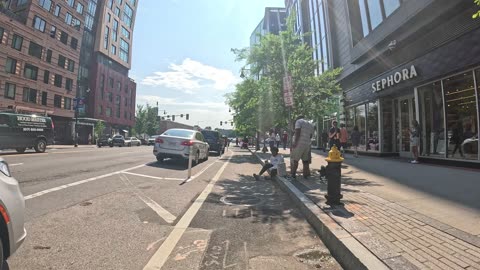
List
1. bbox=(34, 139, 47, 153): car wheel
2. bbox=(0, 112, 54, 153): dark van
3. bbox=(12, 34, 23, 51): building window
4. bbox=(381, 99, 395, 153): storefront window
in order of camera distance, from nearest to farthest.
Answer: bbox=(381, 99, 395, 153): storefront window
bbox=(0, 112, 54, 153): dark van
bbox=(34, 139, 47, 153): car wheel
bbox=(12, 34, 23, 51): building window

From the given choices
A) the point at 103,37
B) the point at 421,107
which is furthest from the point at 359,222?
the point at 103,37

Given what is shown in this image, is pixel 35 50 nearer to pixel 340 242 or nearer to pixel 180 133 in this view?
pixel 180 133

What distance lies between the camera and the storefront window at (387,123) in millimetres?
18359

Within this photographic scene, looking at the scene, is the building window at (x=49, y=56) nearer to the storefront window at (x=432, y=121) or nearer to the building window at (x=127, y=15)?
the building window at (x=127, y=15)

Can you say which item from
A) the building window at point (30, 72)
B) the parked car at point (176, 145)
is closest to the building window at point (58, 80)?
the building window at point (30, 72)

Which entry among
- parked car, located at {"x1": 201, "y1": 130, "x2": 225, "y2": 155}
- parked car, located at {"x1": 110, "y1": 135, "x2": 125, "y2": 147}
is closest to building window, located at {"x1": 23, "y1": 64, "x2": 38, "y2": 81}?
parked car, located at {"x1": 110, "y1": 135, "x2": 125, "y2": 147}

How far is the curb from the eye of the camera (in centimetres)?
340

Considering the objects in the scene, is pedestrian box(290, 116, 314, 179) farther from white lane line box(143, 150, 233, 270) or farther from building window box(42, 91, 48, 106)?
building window box(42, 91, 48, 106)

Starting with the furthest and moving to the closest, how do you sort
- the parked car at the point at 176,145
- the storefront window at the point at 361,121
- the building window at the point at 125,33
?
the building window at the point at 125,33, the storefront window at the point at 361,121, the parked car at the point at 176,145

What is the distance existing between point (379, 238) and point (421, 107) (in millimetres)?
11957

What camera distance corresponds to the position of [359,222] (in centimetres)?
483

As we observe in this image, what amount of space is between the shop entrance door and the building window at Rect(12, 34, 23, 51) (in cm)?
3891

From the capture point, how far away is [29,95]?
134 ft

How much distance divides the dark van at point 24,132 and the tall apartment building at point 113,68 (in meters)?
40.9
